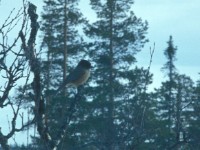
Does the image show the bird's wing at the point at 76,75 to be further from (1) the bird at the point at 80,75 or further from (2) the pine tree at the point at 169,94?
(2) the pine tree at the point at 169,94

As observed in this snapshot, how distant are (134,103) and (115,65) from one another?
31.7m

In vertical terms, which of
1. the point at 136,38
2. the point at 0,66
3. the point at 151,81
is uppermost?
the point at 136,38

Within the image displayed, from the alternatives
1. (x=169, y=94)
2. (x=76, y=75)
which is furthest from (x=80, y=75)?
(x=169, y=94)

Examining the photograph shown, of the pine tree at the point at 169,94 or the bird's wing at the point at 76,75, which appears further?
the pine tree at the point at 169,94

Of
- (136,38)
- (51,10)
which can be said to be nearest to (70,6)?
(51,10)

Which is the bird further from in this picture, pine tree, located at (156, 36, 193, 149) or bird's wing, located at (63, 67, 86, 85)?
pine tree, located at (156, 36, 193, 149)

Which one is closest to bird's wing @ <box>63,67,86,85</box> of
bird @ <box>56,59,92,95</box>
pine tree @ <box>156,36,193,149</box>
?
bird @ <box>56,59,92,95</box>

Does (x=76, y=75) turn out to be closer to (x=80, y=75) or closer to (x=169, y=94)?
(x=80, y=75)

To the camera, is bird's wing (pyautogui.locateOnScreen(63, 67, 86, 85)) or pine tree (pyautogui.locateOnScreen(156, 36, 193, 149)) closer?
bird's wing (pyautogui.locateOnScreen(63, 67, 86, 85))

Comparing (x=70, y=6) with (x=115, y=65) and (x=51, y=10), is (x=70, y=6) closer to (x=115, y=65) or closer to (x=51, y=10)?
(x=51, y=10)

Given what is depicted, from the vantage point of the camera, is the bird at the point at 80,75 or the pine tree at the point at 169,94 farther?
the pine tree at the point at 169,94

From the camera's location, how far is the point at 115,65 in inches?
1623

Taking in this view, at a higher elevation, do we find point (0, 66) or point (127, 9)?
point (127, 9)

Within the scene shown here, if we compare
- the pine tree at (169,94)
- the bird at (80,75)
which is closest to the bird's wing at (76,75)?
the bird at (80,75)
